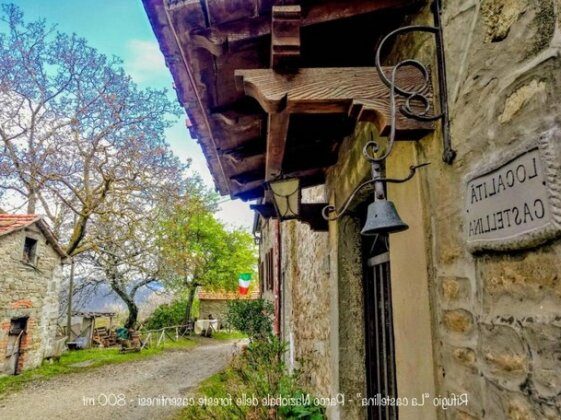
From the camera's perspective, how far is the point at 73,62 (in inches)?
439

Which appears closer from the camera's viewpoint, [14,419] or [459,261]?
[459,261]

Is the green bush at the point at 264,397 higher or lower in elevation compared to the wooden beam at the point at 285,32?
lower

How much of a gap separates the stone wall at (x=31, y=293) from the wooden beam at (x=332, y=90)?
10638mm

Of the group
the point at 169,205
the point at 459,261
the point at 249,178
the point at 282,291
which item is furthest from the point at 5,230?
the point at 459,261

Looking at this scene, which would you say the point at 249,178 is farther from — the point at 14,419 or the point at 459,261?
the point at 14,419

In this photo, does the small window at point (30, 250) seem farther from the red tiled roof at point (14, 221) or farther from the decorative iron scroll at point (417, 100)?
the decorative iron scroll at point (417, 100)

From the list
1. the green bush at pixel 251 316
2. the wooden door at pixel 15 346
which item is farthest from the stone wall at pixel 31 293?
the green bush at pixel 251 316

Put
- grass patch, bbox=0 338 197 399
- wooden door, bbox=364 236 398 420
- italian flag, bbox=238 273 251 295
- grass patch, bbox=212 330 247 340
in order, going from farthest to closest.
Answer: grass patch, bbox=212 330 247 340, italian flag, bbox=238 273 251 295, grass patch, bbox=0 338 197 399, wooden door, bbox=364 236 398 420

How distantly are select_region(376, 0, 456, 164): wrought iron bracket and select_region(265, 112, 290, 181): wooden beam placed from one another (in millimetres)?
493

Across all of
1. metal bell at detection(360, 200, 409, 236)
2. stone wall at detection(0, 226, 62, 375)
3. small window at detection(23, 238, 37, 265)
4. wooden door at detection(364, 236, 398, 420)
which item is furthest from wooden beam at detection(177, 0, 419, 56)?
small window at detection(23, 238, 37, 265)

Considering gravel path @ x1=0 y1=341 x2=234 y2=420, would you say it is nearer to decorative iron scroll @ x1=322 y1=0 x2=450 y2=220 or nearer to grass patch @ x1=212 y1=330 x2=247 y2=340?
decorative iron scroll @ x1=322 y1=0 x2=450 y2=220

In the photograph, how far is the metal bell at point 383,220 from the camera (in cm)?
134

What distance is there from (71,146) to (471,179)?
12238mm

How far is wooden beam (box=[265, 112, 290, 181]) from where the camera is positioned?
1.74 meters
